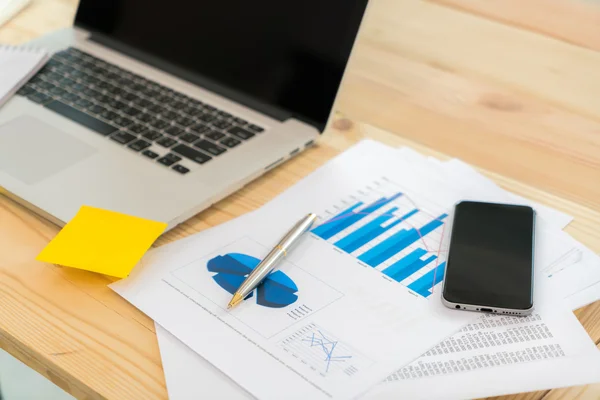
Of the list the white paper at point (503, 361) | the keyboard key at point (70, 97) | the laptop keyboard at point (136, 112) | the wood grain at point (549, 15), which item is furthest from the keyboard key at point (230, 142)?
the wood grain at point (549, 15)

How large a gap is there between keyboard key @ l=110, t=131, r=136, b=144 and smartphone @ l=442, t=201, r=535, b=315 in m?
0.38

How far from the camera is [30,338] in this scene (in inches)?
24.3

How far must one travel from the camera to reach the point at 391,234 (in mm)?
730

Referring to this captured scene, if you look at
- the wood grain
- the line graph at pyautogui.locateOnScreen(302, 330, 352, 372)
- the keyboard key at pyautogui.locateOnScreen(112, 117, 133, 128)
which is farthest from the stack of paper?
the wood grain

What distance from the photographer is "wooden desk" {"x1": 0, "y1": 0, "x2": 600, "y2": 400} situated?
613 mm

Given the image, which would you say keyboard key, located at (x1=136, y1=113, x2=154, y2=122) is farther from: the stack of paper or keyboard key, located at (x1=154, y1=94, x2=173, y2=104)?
the stack of paper

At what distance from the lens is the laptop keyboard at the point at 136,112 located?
0.82 meters

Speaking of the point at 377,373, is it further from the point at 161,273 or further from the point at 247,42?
the point at 247,42

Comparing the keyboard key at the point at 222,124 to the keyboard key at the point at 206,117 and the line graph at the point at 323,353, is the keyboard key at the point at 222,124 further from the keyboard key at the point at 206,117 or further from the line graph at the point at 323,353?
the line graph at the point at 323,353

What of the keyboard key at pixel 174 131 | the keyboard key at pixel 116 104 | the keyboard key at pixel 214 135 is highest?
the keyboard key at pixel 214 135

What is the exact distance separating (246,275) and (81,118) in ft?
1.09

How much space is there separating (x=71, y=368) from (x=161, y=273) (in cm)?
13

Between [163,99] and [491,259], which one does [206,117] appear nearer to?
[163,99]

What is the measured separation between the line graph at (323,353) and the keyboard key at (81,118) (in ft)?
1.24
